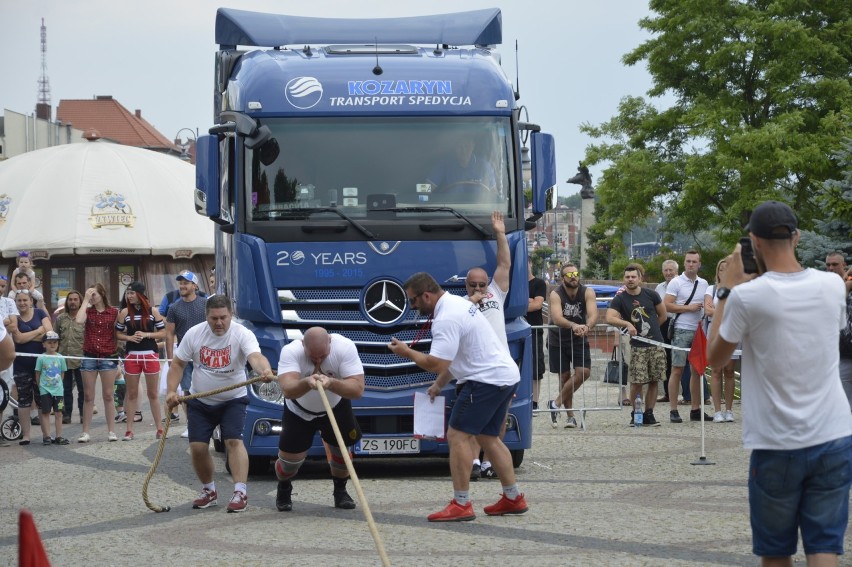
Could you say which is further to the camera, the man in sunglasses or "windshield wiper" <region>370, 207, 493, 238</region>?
the man in sunglasses

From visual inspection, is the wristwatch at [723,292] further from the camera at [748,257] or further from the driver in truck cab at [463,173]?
the driver in truck cab at [463,173]

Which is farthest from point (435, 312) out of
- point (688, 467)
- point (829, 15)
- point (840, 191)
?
point (829, 15)

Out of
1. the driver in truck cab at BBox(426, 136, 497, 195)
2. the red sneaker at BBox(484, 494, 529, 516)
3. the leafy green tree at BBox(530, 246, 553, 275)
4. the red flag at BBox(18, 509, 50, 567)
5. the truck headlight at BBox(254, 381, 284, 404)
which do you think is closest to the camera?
the red flag at BBox(18, 509, 50, 567)

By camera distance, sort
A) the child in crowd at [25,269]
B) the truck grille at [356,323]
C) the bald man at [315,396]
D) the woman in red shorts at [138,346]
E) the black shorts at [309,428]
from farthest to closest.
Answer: the child in crowd at [25,269], the woman in red shorts at [138,346], the truck grille at [356,323], the black shorts at [309,428], the bald man at [315,396]

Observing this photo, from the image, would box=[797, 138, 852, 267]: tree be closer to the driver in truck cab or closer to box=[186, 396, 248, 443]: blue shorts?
the driver in truck cab

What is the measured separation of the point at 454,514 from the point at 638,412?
7.34 m

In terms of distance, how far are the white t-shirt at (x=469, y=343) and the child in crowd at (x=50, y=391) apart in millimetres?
7437

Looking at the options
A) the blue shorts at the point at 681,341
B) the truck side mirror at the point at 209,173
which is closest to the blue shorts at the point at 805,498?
the truck side mirror at the point at 209,173

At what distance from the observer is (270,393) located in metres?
12.2

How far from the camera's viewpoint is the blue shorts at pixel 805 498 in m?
5.64

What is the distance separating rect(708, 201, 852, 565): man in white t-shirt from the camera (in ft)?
18.6

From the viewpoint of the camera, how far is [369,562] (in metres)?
8.32

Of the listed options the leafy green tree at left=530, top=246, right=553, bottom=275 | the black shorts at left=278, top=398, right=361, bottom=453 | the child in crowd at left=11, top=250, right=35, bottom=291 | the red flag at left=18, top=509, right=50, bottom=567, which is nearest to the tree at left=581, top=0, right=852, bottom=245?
the child in crowd at left=11, top=250, right=35, bottom=291

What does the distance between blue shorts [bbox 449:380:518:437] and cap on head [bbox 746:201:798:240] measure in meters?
4.50
